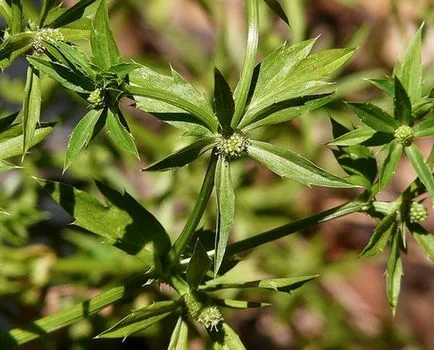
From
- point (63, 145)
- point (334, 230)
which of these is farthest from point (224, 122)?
point (334, 230)

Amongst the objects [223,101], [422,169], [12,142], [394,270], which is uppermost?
[12,142]

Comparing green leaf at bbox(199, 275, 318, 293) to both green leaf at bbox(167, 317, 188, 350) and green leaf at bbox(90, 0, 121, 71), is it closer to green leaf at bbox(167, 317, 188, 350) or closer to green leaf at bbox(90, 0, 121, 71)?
green leaf at bbox(167, 317, 188, 350)

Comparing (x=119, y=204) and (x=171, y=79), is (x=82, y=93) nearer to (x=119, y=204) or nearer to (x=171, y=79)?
(x=171, y=79)

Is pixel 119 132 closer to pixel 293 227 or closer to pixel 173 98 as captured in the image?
pixel 173 98

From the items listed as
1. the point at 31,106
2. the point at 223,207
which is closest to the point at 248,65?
the point at 223,207

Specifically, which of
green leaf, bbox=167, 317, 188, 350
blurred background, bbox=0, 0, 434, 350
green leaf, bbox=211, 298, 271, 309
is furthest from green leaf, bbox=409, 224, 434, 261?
blurred background, bbox=0, 0, 434, 350
